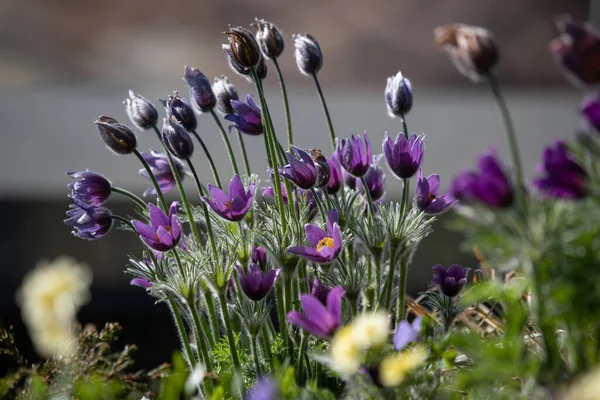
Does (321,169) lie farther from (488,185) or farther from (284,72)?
(284,72)

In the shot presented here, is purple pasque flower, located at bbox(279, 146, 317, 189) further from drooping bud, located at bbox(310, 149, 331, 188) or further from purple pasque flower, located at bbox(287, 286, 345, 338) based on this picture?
purple pasque flower, located at bbox(287, 286, 345, 338)

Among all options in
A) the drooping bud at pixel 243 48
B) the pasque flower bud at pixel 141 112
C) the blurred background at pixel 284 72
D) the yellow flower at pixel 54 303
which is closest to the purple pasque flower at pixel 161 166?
the pasque flower bud at pixel 141 112

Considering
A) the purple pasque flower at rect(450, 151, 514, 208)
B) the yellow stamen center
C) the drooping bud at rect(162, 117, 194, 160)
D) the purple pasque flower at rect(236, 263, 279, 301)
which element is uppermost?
the drooping bud at rect(162, 117, 194, 160)

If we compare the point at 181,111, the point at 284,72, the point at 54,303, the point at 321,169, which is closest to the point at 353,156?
the point at 321,169

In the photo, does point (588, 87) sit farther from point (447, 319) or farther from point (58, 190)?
point (58, 190)

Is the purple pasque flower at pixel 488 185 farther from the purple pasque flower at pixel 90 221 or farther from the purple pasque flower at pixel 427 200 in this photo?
the purple pasque flower at pixel 90 221

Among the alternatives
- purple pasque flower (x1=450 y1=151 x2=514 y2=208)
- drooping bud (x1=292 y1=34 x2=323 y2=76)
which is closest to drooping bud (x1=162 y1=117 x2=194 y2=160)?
drooping bud (x1=292 y1=34 x2=323 y2=76)

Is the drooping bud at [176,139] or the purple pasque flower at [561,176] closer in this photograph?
the purple pasque flower at [561,176]
